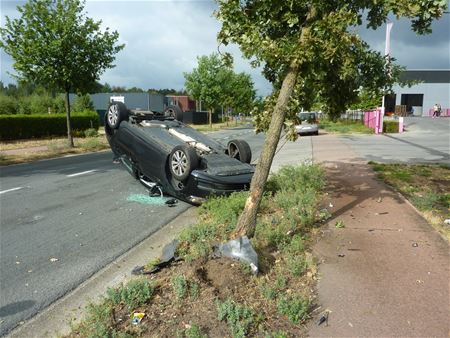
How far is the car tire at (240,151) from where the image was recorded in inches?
332

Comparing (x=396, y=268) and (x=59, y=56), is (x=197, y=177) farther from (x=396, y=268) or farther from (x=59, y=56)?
(x=59, y=56)

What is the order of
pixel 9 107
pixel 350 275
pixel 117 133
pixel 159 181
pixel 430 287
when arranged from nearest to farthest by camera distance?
pixel 430 287, pixel 350 275, pixel 159 181, pixel 117 133, pixel 9 107

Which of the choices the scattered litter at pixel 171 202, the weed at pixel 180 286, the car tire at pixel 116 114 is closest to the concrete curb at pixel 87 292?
the weed at pixel 180 286

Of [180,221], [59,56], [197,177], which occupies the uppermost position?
[59,56]

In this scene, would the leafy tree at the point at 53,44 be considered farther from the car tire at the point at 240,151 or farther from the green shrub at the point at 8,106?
the green shrub at the point at 8,106

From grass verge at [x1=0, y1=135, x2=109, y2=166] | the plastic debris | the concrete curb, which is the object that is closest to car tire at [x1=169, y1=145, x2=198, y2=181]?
the concrete curb

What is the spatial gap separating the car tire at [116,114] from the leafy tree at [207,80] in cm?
3393

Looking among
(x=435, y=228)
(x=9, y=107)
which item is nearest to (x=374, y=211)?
(x=435, y=228)

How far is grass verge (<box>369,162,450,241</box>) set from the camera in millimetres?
Answer: 6004

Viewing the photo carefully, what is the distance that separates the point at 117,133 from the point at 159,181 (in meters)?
2.07

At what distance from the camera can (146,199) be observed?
316 inches

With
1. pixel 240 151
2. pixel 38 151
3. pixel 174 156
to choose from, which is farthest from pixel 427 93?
pixel 174 156

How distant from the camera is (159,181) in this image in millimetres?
7898

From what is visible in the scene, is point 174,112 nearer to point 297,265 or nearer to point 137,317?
point 297,265
